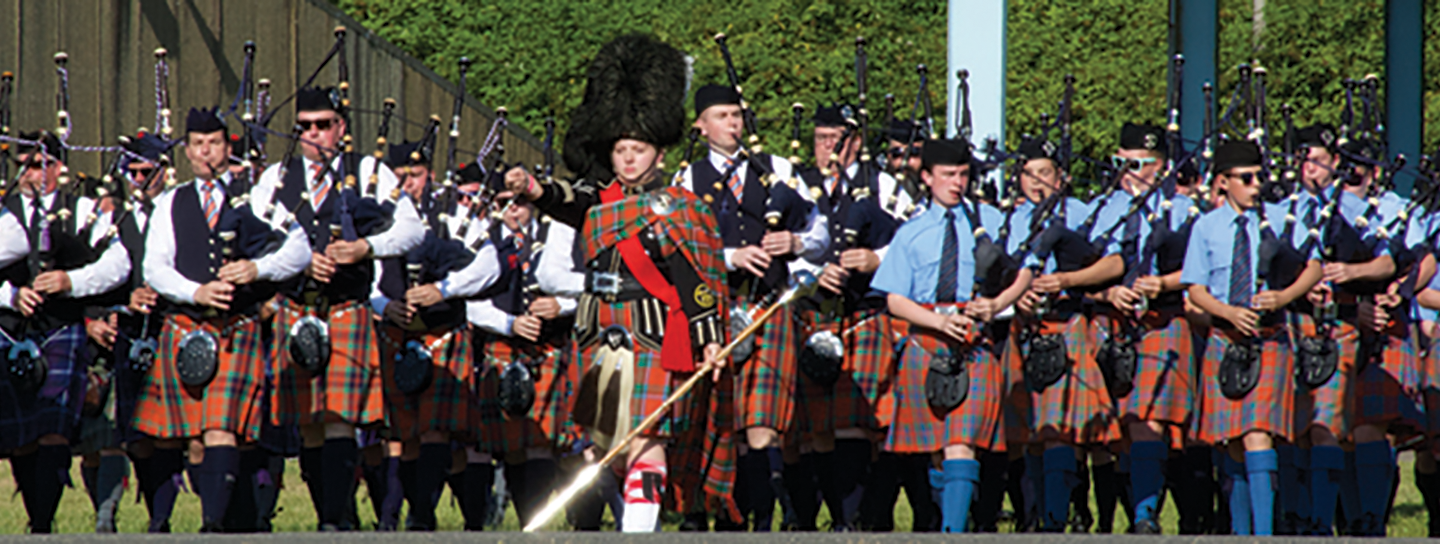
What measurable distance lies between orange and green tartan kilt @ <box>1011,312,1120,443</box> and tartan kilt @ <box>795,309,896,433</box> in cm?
55

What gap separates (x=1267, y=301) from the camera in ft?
27.2

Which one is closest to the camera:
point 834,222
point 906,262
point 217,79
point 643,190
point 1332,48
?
point 643,190

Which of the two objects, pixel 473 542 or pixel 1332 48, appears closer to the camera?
pixel 473 542

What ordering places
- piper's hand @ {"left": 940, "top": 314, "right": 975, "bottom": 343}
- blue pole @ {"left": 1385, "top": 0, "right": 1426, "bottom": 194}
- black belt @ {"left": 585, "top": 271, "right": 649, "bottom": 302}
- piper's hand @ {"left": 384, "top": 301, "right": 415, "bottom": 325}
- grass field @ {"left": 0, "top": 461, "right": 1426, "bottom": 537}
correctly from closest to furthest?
1. black belt @ {"left": 585, "top": 271, "right": 649, "bottom": 302}
2. piper's hand @ {"left": 940, "top": 314, "right": 975, "bottom": 343}
3. piper's hand @ {"left": 384, "top": 301, "right": 415, "bottom": 325}
4. grass field @ {"left": 0, "top": 461, "right": 1426, "bottom": 537}
5. blue pole @ {"left": 1385, "top": 0, "right": 1426, "bottom": 194}

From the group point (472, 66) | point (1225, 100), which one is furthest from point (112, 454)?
point (1225, 100)

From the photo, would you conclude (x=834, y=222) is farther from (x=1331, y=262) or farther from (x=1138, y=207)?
(x=1331, y=262)

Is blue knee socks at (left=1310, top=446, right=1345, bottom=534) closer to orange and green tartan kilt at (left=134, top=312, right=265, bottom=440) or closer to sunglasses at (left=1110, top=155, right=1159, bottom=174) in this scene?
sunglasses at (left=1110, top=155, right=1159, bottom=174)

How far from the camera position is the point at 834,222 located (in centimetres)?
872

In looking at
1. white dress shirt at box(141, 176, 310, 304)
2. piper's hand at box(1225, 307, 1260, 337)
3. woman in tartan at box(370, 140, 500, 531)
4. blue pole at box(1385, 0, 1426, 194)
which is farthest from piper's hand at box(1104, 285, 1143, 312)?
blue pole at box(1385, 0, 1426, 194)

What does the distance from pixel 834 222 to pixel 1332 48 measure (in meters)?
10.9

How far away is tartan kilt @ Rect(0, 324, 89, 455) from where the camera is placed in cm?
832

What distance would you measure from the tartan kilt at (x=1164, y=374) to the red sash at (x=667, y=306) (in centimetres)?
274

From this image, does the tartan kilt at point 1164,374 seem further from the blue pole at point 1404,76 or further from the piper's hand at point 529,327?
the blue pole at point 1404,76

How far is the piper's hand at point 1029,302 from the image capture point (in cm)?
865
